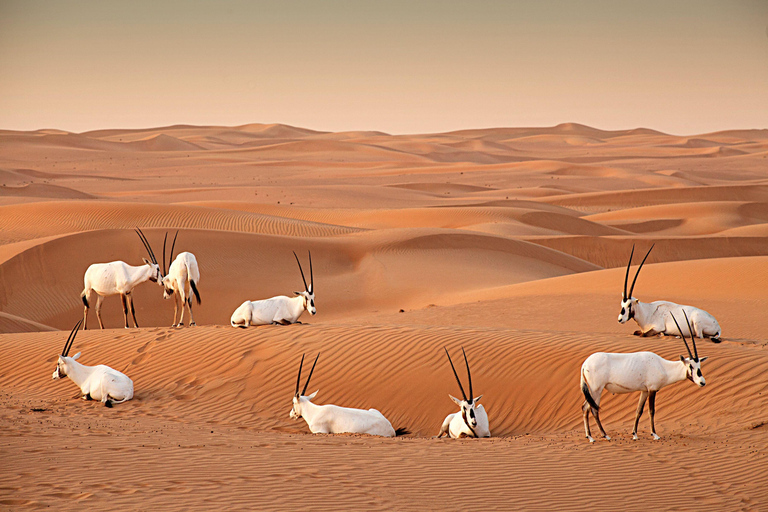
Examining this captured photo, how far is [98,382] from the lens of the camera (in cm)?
979

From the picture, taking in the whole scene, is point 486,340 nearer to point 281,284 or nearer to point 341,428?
point 341,428

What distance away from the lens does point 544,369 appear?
33.5 feet

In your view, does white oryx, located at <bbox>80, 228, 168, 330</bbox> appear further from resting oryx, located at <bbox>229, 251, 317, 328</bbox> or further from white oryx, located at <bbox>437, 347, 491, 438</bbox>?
white oryx, located at <bbox>437, 347, 491, 438</bbox>

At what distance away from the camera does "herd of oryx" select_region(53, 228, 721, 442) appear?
24.4 feet

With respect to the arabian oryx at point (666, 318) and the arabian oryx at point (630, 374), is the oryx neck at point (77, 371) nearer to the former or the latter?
the arabian oryx at point (630, 374)

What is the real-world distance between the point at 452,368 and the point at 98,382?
4.80 meters

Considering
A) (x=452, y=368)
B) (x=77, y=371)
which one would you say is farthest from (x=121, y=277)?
(x=452, y=368)

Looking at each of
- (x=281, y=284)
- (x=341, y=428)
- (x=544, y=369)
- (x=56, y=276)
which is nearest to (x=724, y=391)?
(x=544, y=369)

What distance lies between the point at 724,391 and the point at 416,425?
3.90 m

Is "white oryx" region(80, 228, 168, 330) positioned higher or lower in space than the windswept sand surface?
higher

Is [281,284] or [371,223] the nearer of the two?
[281,284]

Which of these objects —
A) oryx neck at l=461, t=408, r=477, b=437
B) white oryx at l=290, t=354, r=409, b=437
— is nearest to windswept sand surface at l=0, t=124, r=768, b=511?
oryx neck at l=461, t=408, r=477, b=437

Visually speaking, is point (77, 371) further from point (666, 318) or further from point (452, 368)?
point (666, 318)

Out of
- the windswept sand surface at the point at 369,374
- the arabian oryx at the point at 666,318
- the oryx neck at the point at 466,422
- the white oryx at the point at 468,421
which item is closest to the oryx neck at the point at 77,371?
the windswept sand surface at the point at 369,374
